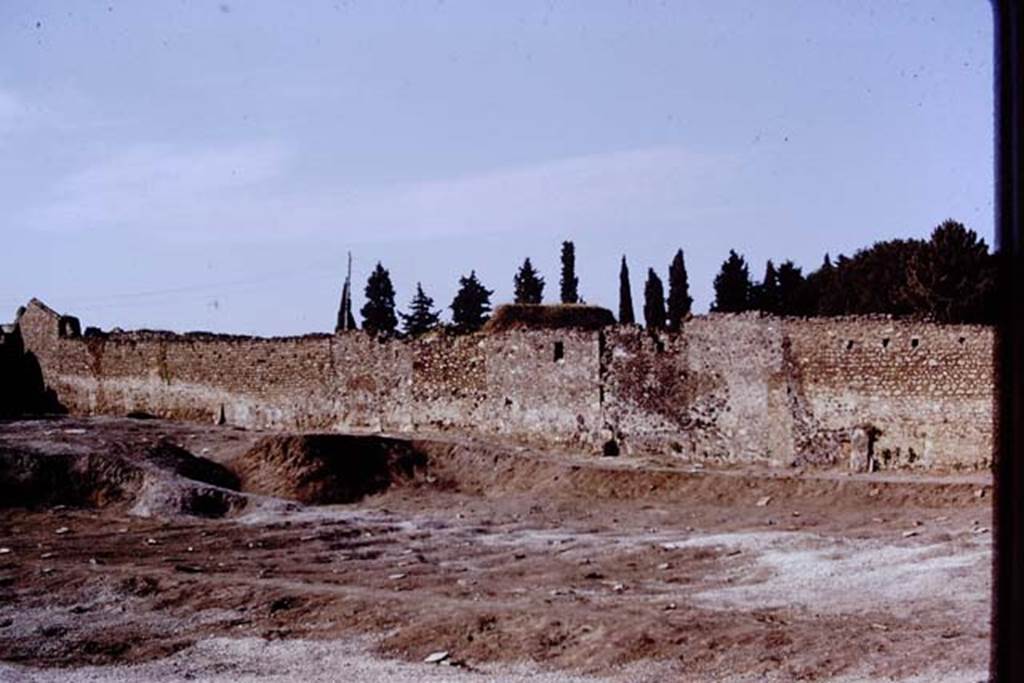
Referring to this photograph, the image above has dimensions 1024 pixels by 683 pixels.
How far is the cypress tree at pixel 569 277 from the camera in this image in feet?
152

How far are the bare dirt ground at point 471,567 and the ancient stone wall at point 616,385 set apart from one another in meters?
1.38

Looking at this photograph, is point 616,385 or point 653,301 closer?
point 616,385

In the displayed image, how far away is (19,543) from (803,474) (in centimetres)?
1093

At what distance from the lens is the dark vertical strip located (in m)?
2.20

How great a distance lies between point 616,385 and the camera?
20250 millimetres

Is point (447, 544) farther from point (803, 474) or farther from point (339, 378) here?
point (339, 378)

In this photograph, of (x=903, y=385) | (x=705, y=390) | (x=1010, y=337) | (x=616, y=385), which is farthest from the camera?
(x=616, y=385)

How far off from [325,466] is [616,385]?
19.1 ft

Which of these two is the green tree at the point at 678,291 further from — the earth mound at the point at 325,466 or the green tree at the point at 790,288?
the earth mound at the point at 325,466

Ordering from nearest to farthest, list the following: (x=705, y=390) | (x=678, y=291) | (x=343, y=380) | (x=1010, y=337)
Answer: (x=1010, y=337) → (x=705, y=390) → (x=343, y=380) → (x=678, y=291)

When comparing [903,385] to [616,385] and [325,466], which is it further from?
[325,466]

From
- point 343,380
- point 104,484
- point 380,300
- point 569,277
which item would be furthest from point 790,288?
point 104,484

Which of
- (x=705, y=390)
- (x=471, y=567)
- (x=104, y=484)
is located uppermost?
(x=705, y=390)

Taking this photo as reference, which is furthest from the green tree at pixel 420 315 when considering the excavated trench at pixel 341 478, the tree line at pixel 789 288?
the excavated trench at pixel 341 478
